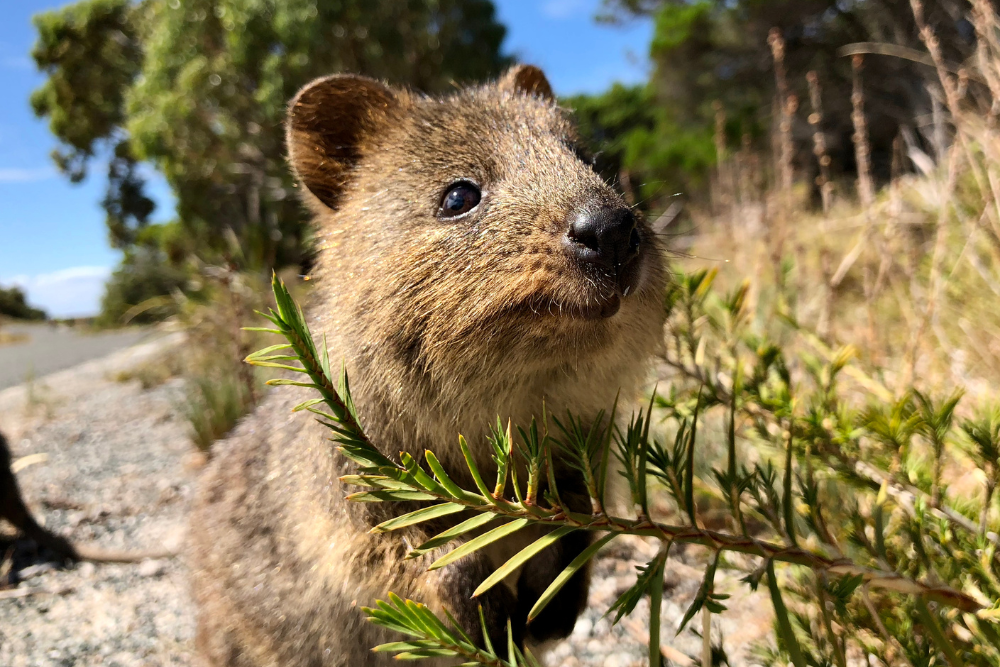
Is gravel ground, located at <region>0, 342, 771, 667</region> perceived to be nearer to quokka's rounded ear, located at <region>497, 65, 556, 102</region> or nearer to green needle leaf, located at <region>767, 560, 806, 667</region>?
green needle leaf, located at <region>767, 560, 806, 667</region>

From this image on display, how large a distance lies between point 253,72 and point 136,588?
1432 centimetres

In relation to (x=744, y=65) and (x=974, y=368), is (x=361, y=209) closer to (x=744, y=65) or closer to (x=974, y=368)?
(x=974, y=368)

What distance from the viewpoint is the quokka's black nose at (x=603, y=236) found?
5.34 feet

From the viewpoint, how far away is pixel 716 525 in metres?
3.70

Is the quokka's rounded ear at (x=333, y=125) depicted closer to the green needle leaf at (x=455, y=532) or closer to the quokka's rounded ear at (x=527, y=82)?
the quokka's rounded ear at (x=527, y=82)

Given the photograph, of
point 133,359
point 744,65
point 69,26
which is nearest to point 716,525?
point 133,359

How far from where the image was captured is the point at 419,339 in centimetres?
188

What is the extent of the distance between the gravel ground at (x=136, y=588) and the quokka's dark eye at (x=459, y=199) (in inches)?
50.2

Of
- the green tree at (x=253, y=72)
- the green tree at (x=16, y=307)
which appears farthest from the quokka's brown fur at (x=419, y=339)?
the green tree at (x=16, y=307)

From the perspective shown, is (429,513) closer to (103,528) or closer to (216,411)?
(103,528)

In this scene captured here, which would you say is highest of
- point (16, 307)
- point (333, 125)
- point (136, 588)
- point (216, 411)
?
point (16, 307)

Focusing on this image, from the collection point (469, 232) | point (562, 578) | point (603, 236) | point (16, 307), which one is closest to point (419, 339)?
point (469, 232)

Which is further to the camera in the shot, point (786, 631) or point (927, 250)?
point (927, 250)

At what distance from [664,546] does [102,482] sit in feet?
20.4
